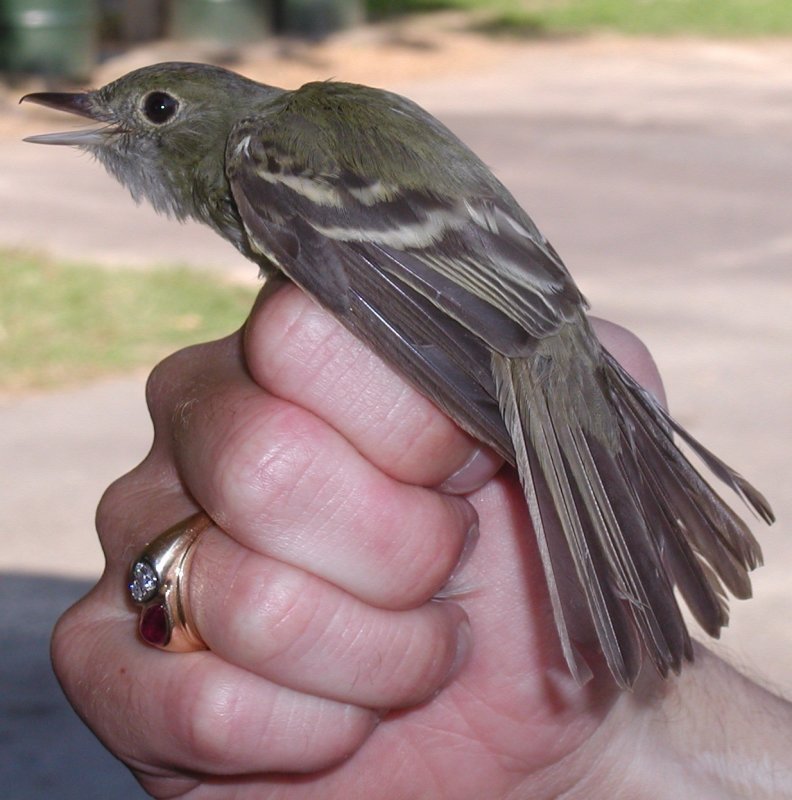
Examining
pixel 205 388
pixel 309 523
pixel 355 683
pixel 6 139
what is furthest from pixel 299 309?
pixel 6 139

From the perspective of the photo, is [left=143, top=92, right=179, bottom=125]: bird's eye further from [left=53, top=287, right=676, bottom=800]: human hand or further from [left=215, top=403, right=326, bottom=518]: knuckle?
[left=215, top=403, right=326, bottom=518]: knuckle

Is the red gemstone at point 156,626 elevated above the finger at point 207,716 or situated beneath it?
elevated above

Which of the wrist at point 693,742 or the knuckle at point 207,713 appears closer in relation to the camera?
the knuckle at point 207,713

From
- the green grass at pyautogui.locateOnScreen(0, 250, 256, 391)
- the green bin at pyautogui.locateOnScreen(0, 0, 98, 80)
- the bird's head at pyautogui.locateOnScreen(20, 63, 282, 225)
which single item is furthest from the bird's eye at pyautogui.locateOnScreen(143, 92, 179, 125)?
the green bin at pyautogui.locateOnScreen(0, 0, 98, 80)

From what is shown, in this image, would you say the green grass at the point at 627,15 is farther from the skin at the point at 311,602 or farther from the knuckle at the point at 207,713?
the knuckle at the point at 207,713

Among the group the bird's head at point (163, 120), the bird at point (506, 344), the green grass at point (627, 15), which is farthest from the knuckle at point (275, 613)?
the green grass at point (627, 15)

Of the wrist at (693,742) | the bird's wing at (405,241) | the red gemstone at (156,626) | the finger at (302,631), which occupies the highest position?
the bird's wing at (405,241)
